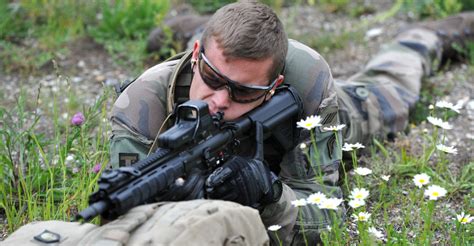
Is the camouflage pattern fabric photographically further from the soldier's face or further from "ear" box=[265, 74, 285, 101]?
the soldier's face

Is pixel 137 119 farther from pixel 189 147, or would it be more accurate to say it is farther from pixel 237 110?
pixel 189 147

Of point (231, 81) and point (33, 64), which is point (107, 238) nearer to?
point (231, 81)

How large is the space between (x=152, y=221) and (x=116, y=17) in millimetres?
4122

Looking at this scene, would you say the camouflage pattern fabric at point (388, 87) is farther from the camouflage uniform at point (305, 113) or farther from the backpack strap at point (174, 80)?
the backpack strap at point (174, 80)

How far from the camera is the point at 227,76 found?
288cm

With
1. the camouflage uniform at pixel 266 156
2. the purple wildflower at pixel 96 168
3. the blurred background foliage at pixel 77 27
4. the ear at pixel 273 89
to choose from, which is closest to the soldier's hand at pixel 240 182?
the camouflage uniform at pixel 266 156

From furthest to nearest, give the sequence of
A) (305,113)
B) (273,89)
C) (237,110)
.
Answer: (305,113)
(273,89)
(237,110)

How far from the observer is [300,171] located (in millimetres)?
3395

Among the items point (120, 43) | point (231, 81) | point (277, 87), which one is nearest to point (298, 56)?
point (277, 87)

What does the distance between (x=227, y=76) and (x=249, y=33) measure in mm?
195

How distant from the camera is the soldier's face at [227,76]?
9.50ft

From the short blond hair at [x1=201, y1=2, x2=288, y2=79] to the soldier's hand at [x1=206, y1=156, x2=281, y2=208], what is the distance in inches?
17.0

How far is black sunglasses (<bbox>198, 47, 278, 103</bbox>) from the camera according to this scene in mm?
2881

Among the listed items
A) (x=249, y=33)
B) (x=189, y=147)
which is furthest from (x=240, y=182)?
(x=249, y=33)
